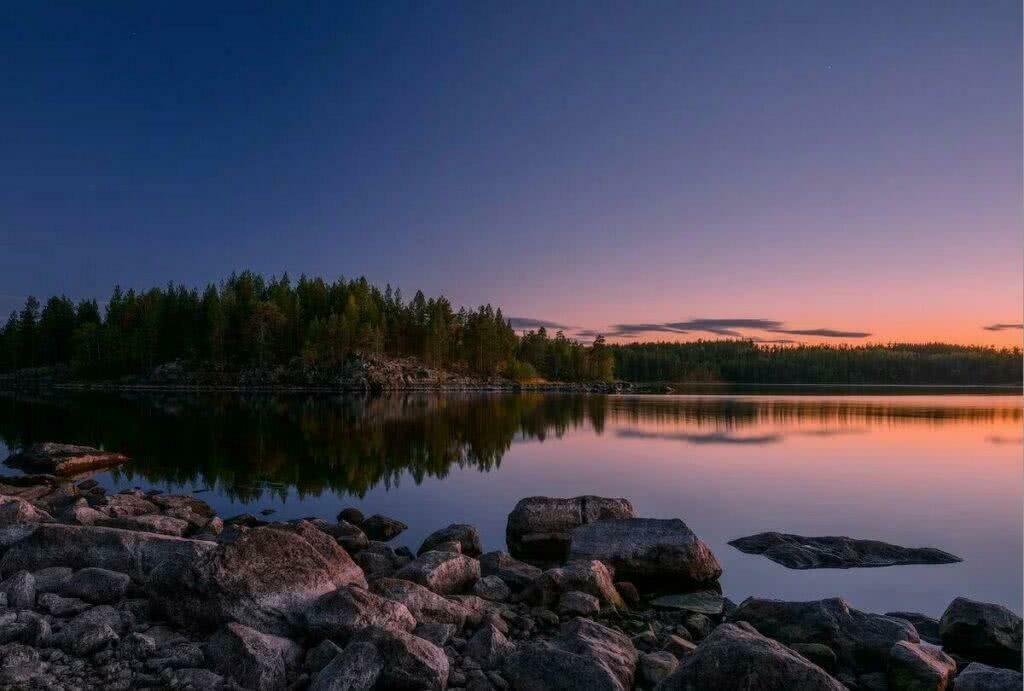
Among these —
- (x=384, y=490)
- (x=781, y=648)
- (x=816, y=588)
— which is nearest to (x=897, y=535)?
(x=816, y=588)

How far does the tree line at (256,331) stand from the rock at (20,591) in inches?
5057

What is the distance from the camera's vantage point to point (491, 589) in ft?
39.3

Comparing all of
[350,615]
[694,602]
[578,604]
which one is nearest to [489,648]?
[350,615]

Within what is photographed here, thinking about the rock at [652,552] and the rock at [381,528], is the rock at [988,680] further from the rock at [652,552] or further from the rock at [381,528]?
the rock at [381,528]

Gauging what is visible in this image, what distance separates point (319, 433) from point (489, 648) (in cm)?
3914

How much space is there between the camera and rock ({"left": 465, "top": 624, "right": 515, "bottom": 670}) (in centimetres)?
870

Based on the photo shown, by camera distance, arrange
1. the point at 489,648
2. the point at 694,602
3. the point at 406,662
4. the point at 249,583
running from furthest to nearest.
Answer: the point at 694,602 → the point at 249,583 → the point at 489,648 → the point at 406,662

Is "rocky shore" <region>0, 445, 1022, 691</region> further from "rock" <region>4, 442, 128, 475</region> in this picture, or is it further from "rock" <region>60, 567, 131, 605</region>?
"rock" <region>4, 442, 128, 475</region>

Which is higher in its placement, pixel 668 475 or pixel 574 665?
pixel 574 665

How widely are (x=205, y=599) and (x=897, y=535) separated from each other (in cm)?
2039

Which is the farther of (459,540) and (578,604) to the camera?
(459,540)

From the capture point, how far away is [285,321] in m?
141

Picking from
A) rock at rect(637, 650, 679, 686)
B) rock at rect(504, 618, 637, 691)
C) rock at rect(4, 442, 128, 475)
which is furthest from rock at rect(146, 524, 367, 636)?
rock at rect(4, 442, 128, 475)

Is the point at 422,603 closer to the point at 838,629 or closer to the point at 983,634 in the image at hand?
the point at 838,629
